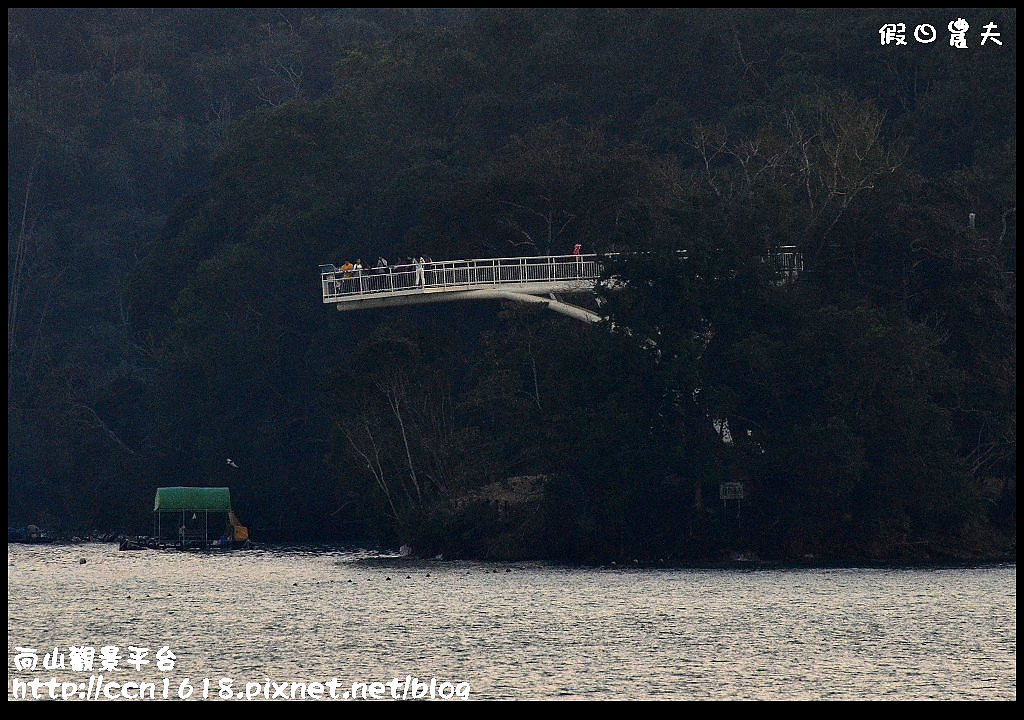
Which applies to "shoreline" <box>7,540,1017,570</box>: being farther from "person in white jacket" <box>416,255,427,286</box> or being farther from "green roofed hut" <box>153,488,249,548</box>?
"green roofed hut" <box>153,488,249,548</box>

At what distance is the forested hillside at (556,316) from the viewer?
71688 millimetres

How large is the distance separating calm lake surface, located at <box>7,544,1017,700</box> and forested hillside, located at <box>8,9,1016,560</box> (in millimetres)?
5179

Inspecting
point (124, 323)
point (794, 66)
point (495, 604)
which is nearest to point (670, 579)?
point (495, 604)

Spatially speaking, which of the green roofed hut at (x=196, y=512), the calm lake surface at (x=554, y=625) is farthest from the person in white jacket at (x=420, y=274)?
the green roofed hut at (x=196, y=512)

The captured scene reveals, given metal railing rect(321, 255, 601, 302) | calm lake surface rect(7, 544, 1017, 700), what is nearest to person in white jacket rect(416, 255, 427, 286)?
metal railing rect(321, 255, 601, 302)

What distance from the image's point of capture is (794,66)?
348 feet

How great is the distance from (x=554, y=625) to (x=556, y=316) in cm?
3223

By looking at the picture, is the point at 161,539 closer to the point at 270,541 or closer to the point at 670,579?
the point at 270,541

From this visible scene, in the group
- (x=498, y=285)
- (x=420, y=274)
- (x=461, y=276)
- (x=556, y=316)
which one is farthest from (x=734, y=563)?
(x=556, y=316)

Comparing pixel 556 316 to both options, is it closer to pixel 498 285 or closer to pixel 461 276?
pixel 461 276

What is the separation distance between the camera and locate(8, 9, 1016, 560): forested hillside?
7169 cm

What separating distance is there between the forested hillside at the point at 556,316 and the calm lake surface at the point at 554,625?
5.18 meters

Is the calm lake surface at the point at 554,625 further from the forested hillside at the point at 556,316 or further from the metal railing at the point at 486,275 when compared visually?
the metal railing at the point at 486,275
